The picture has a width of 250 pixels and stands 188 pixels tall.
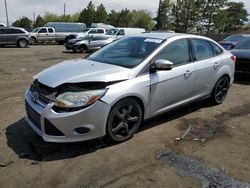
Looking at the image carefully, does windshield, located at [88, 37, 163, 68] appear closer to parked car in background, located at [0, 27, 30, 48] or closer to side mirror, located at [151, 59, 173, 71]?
side mirror, located at [151, 59, 173, 71]

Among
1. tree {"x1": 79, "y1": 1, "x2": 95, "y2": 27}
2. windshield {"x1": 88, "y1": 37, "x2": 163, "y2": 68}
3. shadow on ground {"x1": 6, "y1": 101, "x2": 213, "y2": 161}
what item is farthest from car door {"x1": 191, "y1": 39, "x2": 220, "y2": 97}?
tree {"x1": 79, "y1": 1, "x2": 95, "y2": 27}

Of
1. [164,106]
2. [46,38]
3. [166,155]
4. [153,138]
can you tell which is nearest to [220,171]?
A: [166,155]

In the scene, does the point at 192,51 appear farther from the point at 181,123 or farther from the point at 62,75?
the point at 62,75

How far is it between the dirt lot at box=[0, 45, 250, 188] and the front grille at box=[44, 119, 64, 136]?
0.31m

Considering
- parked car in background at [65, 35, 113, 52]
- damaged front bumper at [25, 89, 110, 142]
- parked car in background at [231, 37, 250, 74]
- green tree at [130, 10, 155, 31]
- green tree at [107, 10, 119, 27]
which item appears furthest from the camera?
green tree at [130, 10, 155, 31]

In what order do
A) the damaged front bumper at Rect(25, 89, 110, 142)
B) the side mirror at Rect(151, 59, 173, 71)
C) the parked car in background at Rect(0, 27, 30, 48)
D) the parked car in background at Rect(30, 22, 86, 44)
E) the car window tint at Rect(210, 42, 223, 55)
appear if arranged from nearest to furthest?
1. the damaged front bumper at Rect(25, 89, 110, 142)
2. the side mirror at Rect(151, 59, 173, 71)
3. the car window tint at Rect(210, 42, 223, 55)
4. the parked car in background at Rect(0, 27, 30, 48)
5. the parked car in background at Rect(30, 22, 86, 44)

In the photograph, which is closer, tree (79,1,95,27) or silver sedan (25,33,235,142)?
silver sedan (25,33,235,142)

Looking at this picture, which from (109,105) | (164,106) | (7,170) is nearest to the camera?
(7,170)

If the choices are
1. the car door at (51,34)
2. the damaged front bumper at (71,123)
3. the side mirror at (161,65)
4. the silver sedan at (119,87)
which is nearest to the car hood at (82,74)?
the silver sedan at (119,87)

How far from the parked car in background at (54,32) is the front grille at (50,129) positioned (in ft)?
92.8

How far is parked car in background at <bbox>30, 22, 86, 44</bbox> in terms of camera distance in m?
31.1

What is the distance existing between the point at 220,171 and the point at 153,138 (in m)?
1.25

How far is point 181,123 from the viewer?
217 inches

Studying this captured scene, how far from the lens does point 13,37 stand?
2534 cm
